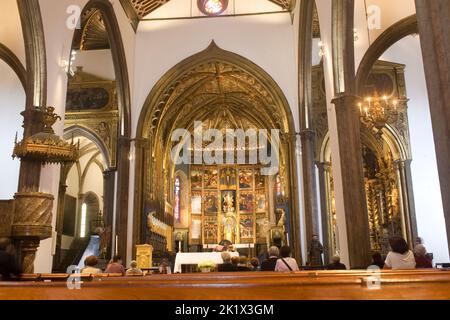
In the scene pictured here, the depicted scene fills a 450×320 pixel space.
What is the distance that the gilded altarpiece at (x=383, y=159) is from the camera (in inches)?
542

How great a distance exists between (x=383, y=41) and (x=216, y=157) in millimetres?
18068

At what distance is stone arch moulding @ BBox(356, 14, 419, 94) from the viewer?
10.1 m

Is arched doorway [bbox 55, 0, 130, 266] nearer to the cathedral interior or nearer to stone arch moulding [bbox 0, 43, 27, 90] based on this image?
the cathedral interior

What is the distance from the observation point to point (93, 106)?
16375 mm

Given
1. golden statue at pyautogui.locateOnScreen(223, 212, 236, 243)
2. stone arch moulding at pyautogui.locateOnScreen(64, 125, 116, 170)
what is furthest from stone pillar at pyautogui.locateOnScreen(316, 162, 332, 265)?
golden statue at pyautogui.locateOnScreen(223, 212, 236, 243)

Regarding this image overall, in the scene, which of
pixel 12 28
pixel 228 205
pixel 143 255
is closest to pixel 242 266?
pixel 143 255

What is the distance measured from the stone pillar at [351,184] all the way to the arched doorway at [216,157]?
21.0ft

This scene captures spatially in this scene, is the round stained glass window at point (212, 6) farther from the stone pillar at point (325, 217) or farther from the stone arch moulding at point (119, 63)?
the stone pillar at point (325, 217)

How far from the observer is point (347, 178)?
802 centimetres

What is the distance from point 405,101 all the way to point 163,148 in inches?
422

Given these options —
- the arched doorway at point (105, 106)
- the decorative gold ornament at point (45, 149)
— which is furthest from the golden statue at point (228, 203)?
the decorative gold ornament at point (45, 149)

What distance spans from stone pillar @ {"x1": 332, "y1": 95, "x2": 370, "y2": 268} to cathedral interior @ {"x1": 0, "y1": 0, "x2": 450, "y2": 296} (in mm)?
23
